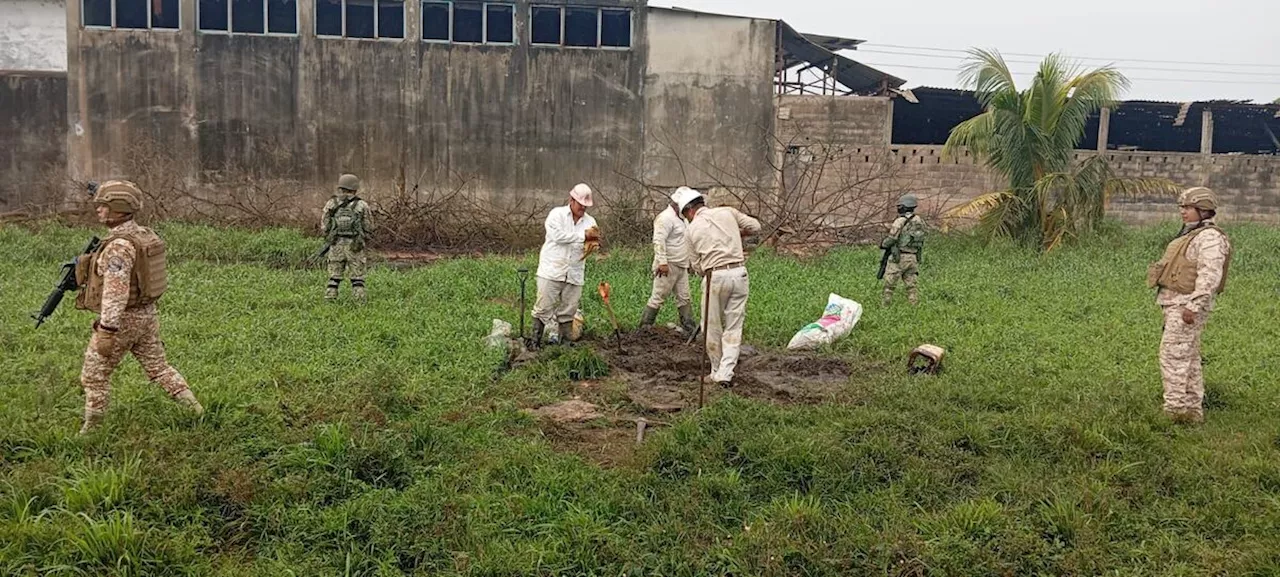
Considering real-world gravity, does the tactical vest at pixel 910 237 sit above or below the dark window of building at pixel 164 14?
below

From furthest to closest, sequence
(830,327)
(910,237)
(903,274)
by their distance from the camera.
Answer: (903,274) → (910,237) → (830,327)

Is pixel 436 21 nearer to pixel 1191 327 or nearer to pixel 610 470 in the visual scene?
pixel 610 470

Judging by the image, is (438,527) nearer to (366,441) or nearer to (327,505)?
(327,505)

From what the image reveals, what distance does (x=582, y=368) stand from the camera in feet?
24.5

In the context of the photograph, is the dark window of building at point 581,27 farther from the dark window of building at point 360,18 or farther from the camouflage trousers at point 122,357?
the camouflage trousers at point 122,357

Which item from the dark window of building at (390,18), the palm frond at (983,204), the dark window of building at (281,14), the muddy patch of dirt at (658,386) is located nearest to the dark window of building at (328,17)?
the dark window of building at (281,14)

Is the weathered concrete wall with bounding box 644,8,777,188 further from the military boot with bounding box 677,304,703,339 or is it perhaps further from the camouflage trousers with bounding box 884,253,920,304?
the military boot with bounding box 677,304,703,339

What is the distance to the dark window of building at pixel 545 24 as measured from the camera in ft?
59.5

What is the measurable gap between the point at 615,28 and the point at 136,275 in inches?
560

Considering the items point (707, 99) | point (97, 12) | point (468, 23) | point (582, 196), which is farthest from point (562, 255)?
point (97, 12)

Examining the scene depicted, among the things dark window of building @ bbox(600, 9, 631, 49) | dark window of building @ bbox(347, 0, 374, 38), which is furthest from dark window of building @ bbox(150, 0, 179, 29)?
dark window of building @ bbox(600, 9, 631, 49)

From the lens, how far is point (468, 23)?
1806 cm

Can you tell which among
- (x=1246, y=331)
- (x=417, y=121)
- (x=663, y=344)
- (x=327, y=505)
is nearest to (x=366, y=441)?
(x=327, y=505)

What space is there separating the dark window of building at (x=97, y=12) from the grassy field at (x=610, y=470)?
1158 cm
